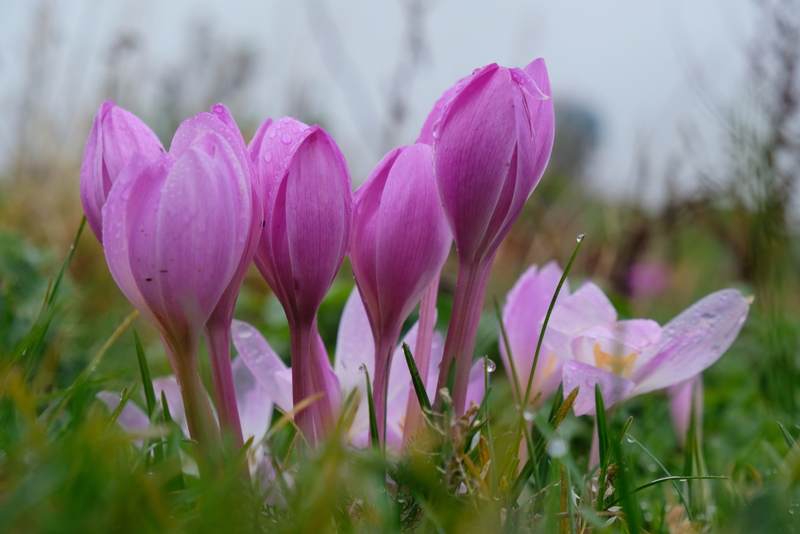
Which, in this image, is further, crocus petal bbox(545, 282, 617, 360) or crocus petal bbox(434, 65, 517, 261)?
crocus petal bbox(545, 282, 617, 360)

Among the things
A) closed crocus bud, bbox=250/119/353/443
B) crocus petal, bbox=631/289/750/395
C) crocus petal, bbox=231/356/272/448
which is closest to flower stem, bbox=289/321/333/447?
closed crocus bud, bbox=250/119/353/443

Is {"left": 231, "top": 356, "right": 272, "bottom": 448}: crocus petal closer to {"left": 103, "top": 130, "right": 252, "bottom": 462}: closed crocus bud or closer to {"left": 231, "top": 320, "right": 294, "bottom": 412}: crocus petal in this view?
{"left": 231, "top": 320, "right": 294, "bottom": 412}: crocus petal

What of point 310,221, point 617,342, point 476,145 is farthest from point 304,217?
point 617,342

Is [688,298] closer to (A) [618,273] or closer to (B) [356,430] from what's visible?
(A) [618,273]

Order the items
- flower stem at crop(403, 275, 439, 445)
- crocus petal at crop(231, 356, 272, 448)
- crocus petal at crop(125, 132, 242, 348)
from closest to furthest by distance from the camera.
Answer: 1. crocus petal at crop(125, 132, 242, 348)
2. flower stem at crop(403, 275, 439, 445)
3. crocus petal at crop(231, 356, 272, 448)

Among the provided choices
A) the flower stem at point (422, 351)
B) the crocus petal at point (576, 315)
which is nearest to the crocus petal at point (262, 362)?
the flower stem at point (422, 351)

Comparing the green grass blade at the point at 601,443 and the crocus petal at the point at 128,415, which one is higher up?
the crocus petal at the point at 128,415

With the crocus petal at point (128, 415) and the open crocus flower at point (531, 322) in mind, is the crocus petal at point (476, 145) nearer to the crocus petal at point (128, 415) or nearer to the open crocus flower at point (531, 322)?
the open crocus flower at point (531, 322)


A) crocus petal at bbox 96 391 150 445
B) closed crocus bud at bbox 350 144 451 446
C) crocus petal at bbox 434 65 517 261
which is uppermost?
crocus petal at bbox 434 65 517 261
